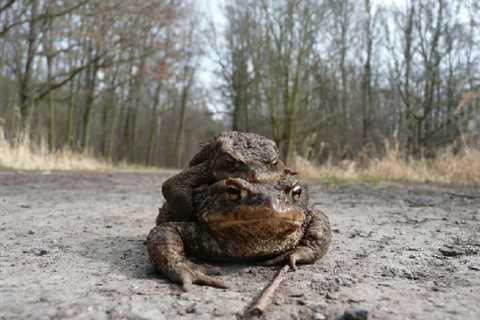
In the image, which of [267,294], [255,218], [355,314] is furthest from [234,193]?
[355,314]

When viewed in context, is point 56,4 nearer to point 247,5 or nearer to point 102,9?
point 102,9

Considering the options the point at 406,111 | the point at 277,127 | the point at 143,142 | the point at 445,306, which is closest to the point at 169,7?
the point at 277,127

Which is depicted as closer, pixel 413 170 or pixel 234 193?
pixel 234 193

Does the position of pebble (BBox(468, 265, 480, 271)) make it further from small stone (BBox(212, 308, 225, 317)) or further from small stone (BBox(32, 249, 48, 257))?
small stone (BBox(32, 249, 48, 257))

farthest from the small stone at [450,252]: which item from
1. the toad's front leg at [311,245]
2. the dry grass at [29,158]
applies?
the dry grass at [29,158]

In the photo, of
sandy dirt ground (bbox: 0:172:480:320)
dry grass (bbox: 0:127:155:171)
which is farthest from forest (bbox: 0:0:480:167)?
sandy dirt ground (bbox: 0:172:480:320)

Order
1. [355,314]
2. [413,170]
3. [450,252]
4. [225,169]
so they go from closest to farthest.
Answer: [355,314], [225,169], [450,252], [413,170]

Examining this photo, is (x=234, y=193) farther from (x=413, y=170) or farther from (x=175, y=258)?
(x=413, y=170)
